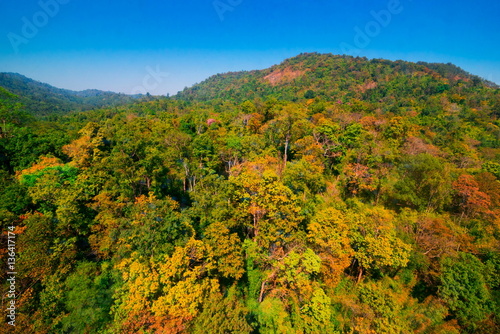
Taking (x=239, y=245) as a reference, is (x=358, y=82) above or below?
above

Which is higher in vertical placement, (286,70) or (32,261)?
(286,70)

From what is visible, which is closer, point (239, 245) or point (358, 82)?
point (239, 245)

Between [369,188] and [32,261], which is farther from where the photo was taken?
[369,188]

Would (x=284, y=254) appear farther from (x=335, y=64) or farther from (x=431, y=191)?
(x=335, y=64)

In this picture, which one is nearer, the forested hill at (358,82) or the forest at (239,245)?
the forest at (239,245)

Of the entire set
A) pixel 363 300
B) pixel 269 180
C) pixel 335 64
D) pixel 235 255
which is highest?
pixel 335 64

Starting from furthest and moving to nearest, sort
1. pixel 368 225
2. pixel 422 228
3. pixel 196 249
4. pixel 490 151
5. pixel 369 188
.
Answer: pixel 490 151 < pixel 369 188 < pixel 422 228 < pixel 368 225 < pixel 196 249

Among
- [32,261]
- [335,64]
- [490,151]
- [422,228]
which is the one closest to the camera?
[32,261]

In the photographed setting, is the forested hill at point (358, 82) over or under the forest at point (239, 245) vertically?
over

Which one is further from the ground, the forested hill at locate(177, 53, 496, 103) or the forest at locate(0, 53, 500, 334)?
the forested hill at locate(177, 53, 496, 103)

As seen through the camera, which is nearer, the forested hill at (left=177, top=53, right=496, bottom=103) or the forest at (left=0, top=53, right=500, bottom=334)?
the forest at (left=0, top=53, right=500, bottom=334)

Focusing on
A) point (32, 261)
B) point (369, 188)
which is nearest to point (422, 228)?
point (369, 188)
